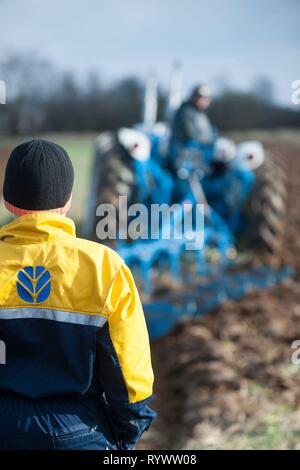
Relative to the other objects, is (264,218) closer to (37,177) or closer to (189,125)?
(189,125)

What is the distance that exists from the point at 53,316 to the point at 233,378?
203cm

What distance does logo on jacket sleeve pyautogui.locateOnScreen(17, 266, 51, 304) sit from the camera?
150cm

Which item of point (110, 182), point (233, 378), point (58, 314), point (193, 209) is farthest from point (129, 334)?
point (110, 182)

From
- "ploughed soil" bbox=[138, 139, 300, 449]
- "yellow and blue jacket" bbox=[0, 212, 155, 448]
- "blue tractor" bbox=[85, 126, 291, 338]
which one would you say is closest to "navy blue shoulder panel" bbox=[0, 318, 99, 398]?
"yellow and blue jacket" bbox=[0, 212, 155, 448]

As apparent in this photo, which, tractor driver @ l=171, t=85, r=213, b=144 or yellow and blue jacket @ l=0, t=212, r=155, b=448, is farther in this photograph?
tractor driver @ l=171, t=85, r=213, b=144

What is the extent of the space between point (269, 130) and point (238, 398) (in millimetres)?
20773

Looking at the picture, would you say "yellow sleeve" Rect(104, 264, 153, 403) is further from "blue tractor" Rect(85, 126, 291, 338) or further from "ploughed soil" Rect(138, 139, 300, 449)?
"blue tractor" Rect(85, 126, 291, 338)

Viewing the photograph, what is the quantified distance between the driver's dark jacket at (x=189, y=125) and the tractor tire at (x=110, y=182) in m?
0.49

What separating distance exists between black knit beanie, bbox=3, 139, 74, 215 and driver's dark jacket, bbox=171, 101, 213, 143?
13.3ft

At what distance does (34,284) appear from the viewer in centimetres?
150

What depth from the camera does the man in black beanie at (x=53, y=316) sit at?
1503 millimetres

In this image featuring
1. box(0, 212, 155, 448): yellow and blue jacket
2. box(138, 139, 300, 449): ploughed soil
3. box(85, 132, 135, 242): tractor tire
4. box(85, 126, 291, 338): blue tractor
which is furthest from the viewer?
box(85, 132, 135, 242): tractor tire

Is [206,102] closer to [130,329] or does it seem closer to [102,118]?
[130,329]
